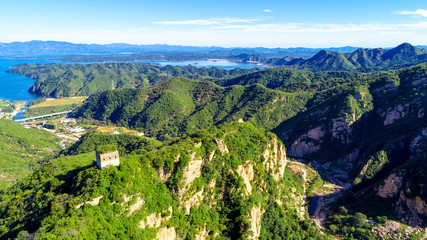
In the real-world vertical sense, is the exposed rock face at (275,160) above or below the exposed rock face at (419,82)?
below

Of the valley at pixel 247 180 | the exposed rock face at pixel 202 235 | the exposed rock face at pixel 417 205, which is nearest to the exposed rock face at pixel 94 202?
the valley at pixel 247 180

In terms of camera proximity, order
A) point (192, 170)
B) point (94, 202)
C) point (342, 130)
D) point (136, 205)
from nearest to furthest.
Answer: point (94, 202) → point (136, 205) → point (192, 170) → point (342, 130)

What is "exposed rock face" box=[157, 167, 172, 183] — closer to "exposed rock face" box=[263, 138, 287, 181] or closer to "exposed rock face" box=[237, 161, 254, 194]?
"exposed rock face" box=[237, 161, 254, 194]

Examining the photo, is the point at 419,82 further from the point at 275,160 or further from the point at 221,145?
the point at 221,145

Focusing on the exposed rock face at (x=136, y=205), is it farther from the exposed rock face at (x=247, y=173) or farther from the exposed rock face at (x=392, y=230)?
the exposed rock face at (x=392, y=230)

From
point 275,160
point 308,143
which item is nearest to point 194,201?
point 275,160

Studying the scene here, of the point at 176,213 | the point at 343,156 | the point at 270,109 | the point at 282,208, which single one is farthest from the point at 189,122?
the point at 176,213

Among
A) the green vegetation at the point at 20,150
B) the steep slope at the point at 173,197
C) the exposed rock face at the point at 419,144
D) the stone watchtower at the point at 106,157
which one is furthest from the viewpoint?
the green vegetation at the point at 20,150
